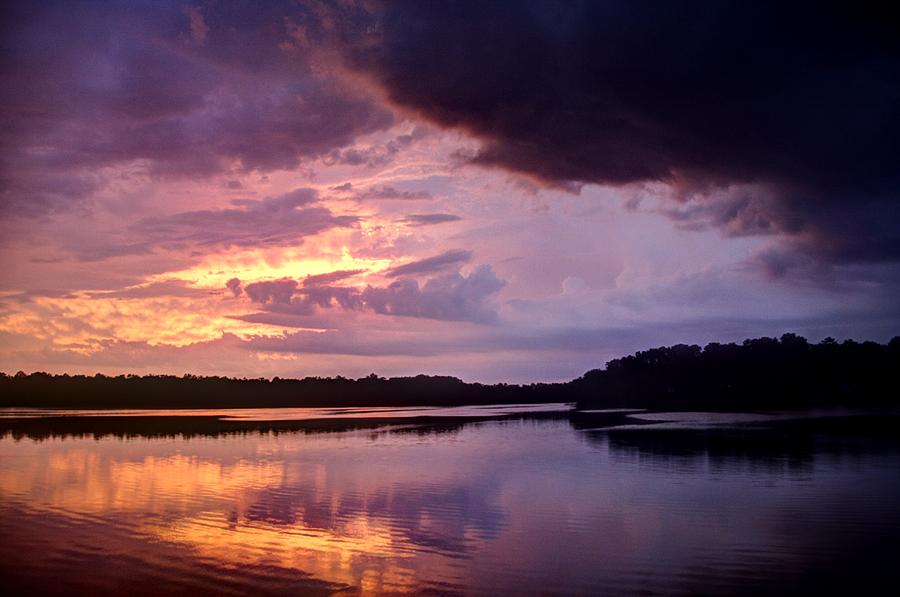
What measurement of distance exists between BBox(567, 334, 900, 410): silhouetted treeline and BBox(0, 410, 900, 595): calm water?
8255 centimetres

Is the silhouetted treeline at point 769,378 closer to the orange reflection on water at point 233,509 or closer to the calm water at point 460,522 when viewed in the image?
the calm water at point 460,522

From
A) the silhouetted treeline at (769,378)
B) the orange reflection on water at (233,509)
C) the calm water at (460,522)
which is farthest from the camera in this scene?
the silhouetted treeline at (769,378)

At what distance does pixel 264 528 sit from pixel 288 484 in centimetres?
1033

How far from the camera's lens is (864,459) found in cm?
3781

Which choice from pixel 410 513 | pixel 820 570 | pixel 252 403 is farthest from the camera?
pixel 252 403

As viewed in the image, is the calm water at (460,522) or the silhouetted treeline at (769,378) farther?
the silhouetted treeline at (769,378)

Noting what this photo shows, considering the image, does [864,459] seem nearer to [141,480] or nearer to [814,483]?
[814,483]

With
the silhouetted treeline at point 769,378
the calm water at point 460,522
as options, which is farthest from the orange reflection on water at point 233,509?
the silhouetted treeline at point 769,378

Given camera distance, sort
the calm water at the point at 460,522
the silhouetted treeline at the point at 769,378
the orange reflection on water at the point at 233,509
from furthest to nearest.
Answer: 1. the silhouetted treeline at the point at 769,378
2. the orange reflection on water at the point at 233,509
3. the calm water at the point at 460,522

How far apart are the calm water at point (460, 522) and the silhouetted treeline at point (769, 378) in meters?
82.6

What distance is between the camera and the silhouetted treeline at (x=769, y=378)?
388 feet

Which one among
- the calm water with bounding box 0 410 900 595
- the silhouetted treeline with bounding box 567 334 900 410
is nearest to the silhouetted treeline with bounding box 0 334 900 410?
the silhouetted treeline with bounding box 567 334 900 410

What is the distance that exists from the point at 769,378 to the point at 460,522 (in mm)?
119825

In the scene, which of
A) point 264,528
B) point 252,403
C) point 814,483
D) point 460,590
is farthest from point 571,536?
point 252,403
